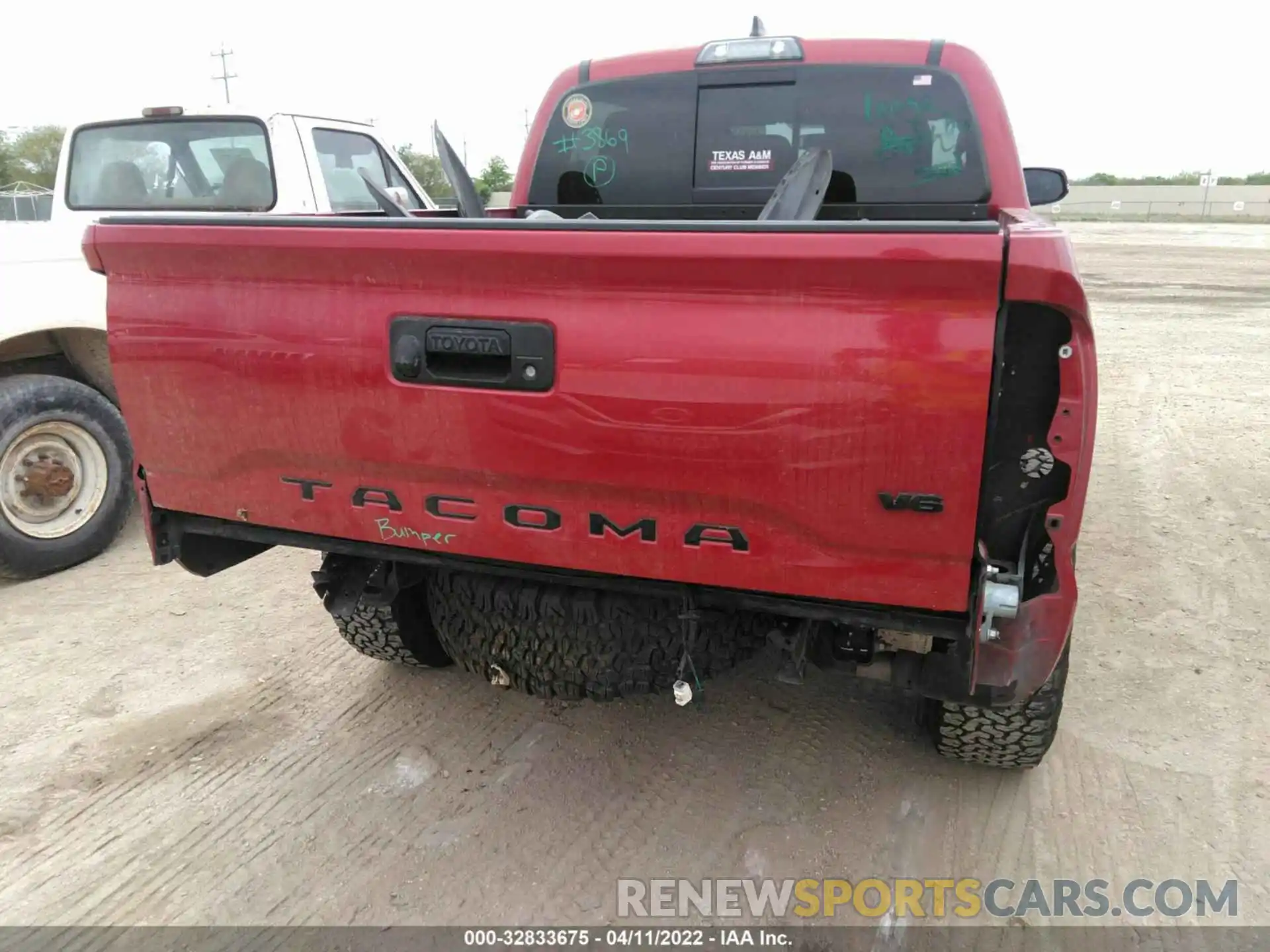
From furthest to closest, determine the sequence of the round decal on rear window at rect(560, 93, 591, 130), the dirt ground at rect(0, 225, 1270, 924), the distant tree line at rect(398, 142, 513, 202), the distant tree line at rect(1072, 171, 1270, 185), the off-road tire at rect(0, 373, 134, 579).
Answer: the distant tree line at rect(1072, 171, 1270, 185) < the distant tree line at rect(398, 142, 513, 202) < the off-road tire at rect(0, 373, 134, 579) < the round decal on rear window at rect(560, 93, 591, 130) < the dirt ground at rect(0, 225, 1270, 924)

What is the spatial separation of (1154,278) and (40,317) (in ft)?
63.4

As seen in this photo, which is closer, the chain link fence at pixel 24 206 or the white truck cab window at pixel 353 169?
the white truck cab window at pixel 353 169

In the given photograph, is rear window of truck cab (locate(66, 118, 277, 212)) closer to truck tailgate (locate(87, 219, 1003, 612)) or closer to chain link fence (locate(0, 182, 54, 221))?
truck tailgate (locate(87, 219, 1003, 612))

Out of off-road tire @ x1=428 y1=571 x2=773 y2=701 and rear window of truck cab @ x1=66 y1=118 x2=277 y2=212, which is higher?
rear window of truck cab @ x1=66 y1=118 x2=277 y2=212

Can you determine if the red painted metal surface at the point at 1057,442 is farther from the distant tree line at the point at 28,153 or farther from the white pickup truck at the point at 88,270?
the distant tree line at the point at 28,153

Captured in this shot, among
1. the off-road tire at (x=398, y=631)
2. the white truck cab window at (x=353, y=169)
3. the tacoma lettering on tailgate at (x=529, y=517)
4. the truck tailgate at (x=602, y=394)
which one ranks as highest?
the white truck cab window at (x=353, y=169)

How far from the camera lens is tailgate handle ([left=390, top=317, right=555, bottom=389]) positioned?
6.81 ft

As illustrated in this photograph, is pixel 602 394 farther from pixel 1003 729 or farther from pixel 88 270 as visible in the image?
pixel 88 270

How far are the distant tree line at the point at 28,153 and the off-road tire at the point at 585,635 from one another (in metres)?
33.1

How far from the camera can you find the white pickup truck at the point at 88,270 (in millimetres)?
4562

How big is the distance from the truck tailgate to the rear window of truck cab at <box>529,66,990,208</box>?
182 centimetres

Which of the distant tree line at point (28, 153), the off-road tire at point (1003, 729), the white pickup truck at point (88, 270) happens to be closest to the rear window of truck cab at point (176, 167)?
the white pickup truck at point (88, 270)

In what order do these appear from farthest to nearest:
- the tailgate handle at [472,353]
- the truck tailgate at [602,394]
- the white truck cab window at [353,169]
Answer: the white truck cab window at [353,169], the tailgate handle at [472,353], the truck tailgate at [602,394]

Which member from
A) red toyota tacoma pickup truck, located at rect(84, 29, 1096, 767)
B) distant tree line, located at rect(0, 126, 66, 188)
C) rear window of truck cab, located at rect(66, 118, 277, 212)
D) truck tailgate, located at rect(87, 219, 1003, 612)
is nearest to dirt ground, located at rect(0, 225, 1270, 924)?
red toyota tacoma pickup truck, located at rect(84, 29, 1096, 767)
